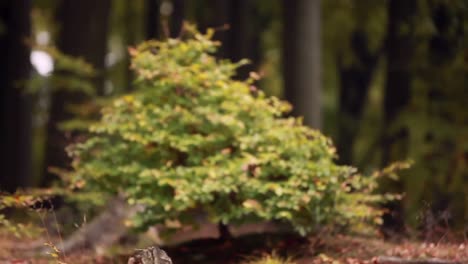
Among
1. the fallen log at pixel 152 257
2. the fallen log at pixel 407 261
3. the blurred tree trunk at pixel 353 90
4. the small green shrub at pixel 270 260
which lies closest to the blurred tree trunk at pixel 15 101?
the blurred tree trunk at pixel 353 90

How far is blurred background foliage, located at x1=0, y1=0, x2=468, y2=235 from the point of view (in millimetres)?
11414

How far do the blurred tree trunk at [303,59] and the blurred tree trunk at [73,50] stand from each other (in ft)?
15.4

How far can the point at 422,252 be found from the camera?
7457mm

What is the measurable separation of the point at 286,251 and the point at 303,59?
3.85m

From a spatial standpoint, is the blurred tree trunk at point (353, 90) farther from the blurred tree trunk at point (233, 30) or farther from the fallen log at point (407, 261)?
the fallen log at point (407, 261)

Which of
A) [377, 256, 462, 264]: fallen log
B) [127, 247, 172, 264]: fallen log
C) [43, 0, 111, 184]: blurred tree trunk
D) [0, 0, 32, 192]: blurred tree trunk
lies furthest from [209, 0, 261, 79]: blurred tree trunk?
[127, 247, 172, 264]: fallen log

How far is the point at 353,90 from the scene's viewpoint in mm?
20359

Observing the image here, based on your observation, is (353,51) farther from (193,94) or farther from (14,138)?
(193,94)

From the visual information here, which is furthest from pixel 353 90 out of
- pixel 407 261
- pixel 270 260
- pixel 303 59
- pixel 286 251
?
pixel 270 260

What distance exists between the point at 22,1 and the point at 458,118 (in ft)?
34.1

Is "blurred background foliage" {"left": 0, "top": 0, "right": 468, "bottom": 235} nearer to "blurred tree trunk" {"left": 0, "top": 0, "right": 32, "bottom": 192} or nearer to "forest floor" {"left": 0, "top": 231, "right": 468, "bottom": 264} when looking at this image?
"blurred tree trunk" {"left": 0, "top": 0, "right": 32, "bottom": 192}

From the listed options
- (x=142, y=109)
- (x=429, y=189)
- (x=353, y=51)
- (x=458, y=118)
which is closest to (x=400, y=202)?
(x=429, y=189)

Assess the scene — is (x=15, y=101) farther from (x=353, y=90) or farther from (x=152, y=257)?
(x=152, y=257)

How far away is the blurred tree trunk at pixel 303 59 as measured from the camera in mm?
11242
